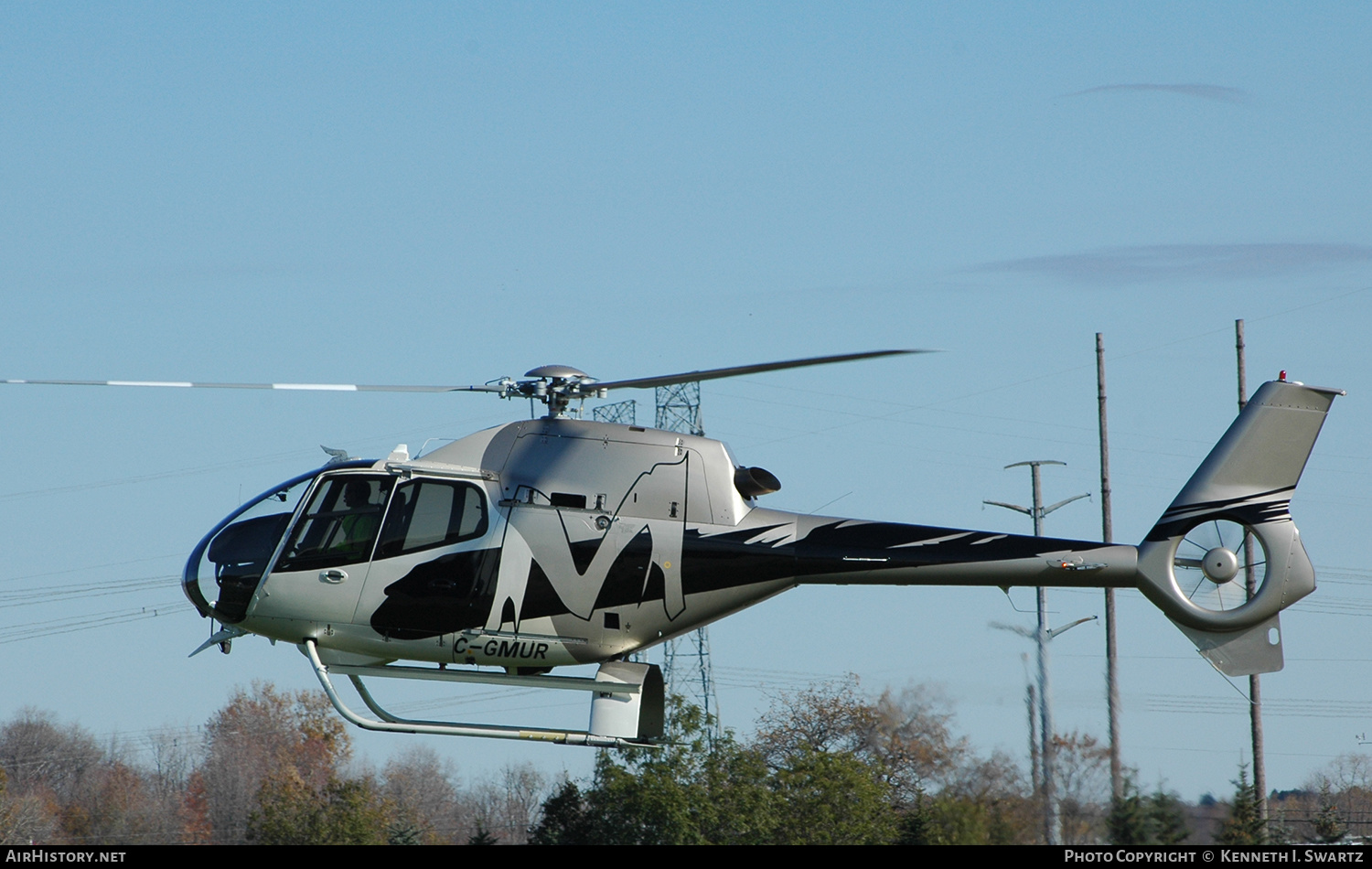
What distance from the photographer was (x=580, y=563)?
17.9 metres

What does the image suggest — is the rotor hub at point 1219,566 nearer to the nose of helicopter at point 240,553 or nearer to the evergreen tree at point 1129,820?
the evergreen tree at point 1129,820

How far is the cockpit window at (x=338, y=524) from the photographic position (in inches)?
703

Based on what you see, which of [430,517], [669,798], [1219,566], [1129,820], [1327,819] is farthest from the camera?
[669,798]

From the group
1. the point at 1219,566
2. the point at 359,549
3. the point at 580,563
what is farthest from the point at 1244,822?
the point at 359,549

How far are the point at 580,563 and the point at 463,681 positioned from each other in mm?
1831

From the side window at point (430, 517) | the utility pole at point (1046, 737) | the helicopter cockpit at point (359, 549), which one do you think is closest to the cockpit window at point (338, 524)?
the helicopter cockpit at point (359, 549)

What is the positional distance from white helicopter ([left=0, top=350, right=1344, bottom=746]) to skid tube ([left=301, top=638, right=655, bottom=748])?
22 millimetres

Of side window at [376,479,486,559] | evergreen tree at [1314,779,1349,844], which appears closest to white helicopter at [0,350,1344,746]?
side window at [376,479,486,559]

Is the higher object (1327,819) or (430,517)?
(430,517)

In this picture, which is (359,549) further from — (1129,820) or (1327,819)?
(1327,819)

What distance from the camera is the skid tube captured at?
1753 centimetres

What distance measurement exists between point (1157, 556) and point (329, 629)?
9.02m

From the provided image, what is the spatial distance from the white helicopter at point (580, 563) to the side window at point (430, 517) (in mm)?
20

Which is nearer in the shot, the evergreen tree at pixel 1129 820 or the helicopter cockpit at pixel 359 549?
the evergreen tree at pixel 1129 820
